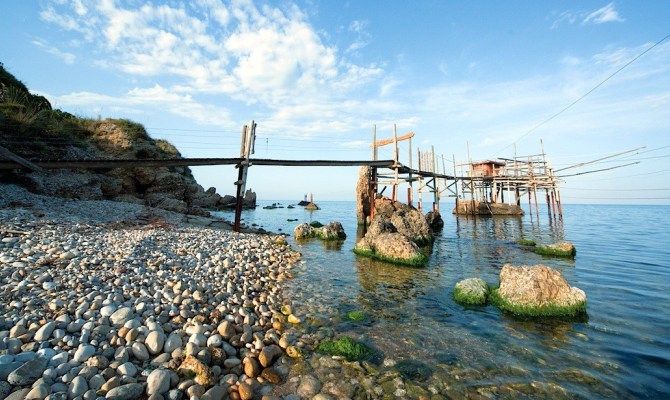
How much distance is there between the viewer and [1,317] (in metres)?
4.43

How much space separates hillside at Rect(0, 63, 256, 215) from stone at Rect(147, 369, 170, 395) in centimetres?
1889

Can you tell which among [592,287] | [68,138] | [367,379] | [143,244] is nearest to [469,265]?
[592,287]

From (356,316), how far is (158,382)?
162 inches

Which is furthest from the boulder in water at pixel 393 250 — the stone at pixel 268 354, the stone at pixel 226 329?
the stone at pixel 226 329

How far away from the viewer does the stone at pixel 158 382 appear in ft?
12.1

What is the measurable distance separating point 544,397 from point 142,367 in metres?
5.58

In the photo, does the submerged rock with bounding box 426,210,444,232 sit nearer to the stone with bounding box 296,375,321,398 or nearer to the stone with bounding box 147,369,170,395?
the stone with bounding box 296,375,321,398

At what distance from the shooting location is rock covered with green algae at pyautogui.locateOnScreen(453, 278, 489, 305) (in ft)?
27.0

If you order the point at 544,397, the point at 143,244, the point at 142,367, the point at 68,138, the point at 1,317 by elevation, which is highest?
the point at 68,138

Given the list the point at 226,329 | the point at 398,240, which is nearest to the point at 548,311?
the point at 398,240

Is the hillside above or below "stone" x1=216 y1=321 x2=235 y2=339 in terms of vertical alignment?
above

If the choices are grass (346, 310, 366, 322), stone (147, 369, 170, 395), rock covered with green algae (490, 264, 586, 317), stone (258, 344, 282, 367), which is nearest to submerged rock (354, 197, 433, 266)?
rock covered with green algae (490, 264, 586, 317)

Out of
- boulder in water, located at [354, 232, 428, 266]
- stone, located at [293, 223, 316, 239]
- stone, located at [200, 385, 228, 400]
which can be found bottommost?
stone, located at [200, 385, 228, 400]

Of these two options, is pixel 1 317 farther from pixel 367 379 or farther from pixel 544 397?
pixel 544 397
